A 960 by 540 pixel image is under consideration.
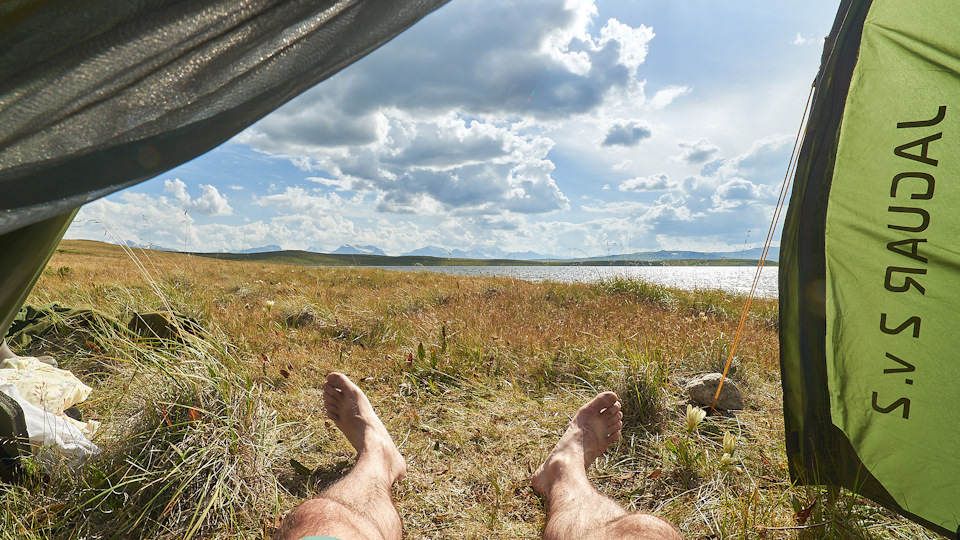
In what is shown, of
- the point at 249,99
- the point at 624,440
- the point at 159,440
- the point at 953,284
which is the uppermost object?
the point at 249,99

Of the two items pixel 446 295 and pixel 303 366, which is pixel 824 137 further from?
pixel 446 295

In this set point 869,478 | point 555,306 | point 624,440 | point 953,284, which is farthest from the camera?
point 555,306

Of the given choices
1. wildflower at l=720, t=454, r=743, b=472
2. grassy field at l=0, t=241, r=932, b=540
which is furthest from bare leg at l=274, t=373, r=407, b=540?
wildflower at l=720, t=454, r=743, b=472

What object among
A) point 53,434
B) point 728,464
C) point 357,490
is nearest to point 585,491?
point 728,464

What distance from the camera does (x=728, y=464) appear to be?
1920mm

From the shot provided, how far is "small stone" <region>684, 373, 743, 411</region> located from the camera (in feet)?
8.52

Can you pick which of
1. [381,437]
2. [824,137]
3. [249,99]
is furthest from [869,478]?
[249,99]

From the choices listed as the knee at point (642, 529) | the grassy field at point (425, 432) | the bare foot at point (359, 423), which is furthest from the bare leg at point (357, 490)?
the knee at point (642, 529)

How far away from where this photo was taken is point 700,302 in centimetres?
586

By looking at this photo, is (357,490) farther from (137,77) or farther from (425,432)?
(137,77)

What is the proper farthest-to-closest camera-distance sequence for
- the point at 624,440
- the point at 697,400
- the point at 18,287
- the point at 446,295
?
the point at 446,295 < the point at 697,400 < the point at 624,440 < the point at 18,287

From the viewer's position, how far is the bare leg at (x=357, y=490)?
1.39 metres

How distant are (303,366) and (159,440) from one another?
150 cm

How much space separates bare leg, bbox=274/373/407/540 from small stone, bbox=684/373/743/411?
1.84 meters
